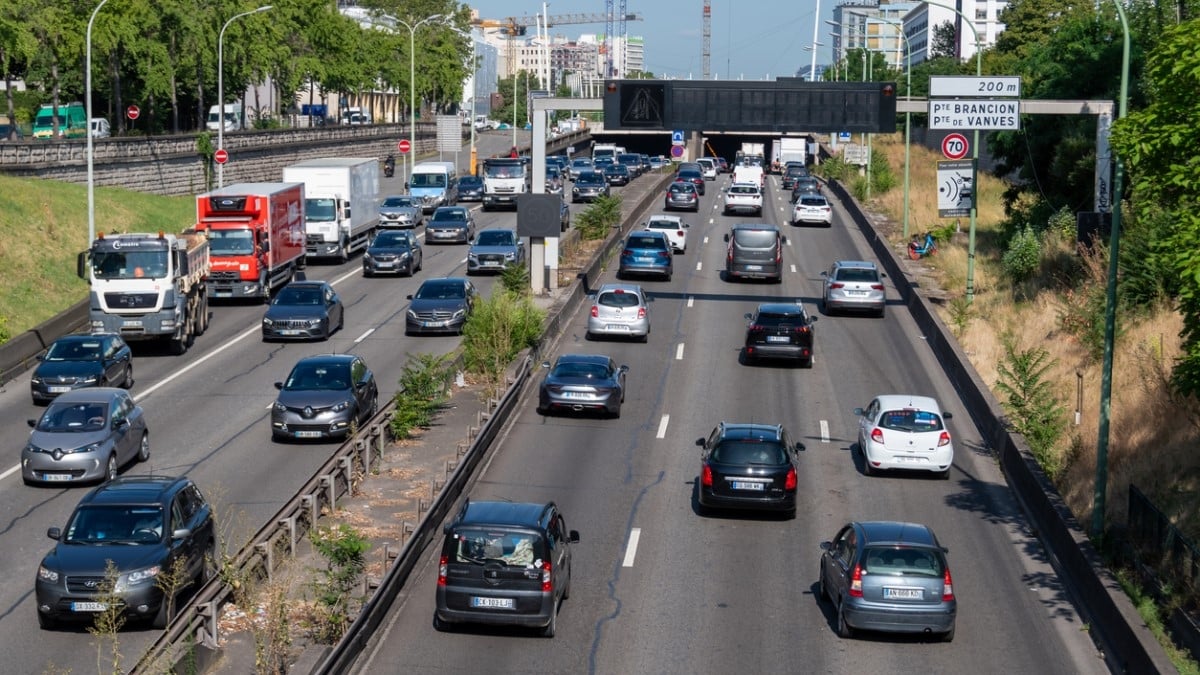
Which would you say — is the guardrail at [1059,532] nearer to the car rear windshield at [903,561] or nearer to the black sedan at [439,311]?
the car rear windshield at [903,561]

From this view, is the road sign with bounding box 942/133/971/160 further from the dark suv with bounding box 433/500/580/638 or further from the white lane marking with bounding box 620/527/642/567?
the dark suv with bounding box 433/500/580/638

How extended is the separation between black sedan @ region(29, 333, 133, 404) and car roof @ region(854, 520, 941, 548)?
63.6 ft

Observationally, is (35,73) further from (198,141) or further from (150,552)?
(150,552)

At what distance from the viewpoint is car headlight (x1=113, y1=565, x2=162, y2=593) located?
59.1ft

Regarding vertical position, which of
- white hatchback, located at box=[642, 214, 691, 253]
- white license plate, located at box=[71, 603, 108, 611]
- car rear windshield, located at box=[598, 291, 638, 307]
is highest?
white hatchback, located at box=[642, 214, 691, 253]

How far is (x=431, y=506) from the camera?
22.4m

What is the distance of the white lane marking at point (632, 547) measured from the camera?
885 inches

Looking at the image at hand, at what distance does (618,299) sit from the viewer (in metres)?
41.4

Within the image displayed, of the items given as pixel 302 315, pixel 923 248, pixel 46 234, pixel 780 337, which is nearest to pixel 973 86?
pixel 780 337

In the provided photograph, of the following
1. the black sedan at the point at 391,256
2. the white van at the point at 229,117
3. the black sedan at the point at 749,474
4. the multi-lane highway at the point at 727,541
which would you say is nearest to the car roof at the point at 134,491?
the multi-lane highway at the point at 727,541

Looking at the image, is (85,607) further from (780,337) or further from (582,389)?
(780,337)

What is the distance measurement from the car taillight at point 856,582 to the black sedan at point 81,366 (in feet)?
64.1

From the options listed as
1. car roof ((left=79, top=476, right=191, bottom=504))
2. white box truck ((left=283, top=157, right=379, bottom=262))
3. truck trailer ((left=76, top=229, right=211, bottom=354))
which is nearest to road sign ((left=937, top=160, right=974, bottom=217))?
white box truck ((left=283, top=157, right=379, bottom=262))

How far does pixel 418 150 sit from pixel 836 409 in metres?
91.3
